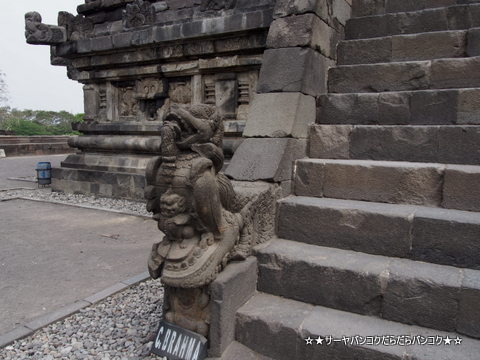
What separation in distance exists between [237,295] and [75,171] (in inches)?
264

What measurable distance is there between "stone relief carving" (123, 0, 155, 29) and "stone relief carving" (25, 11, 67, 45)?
1.95 metres

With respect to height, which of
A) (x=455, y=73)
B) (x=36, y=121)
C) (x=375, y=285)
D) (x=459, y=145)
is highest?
(x=36, y=121)

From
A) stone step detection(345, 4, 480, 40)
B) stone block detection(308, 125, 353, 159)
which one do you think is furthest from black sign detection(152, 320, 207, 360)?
stone step detection(345, 4, 480, 40)

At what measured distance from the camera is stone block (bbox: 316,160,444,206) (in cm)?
271

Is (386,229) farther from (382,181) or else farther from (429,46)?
(429,46)

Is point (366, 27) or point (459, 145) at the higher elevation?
point (366, 27)

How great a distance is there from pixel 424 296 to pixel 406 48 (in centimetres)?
268

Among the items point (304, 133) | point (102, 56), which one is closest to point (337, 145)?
point (304, 133)

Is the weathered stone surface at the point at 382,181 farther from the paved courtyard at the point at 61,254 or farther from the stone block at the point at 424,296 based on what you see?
the paved courtyard at the point at 61,254

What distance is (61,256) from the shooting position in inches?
168

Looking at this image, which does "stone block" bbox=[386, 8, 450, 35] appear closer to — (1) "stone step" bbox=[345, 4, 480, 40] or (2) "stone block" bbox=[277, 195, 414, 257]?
(1) "stone step" bbox=[345, 4, 480, 40]

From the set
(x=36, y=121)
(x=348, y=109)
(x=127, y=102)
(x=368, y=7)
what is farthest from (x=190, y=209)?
(x=36, y=121)

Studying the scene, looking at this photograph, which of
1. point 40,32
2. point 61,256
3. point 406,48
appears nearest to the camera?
point 406,48

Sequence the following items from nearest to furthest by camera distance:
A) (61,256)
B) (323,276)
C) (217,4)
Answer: (323,276) → (61,256) → (217,4)
